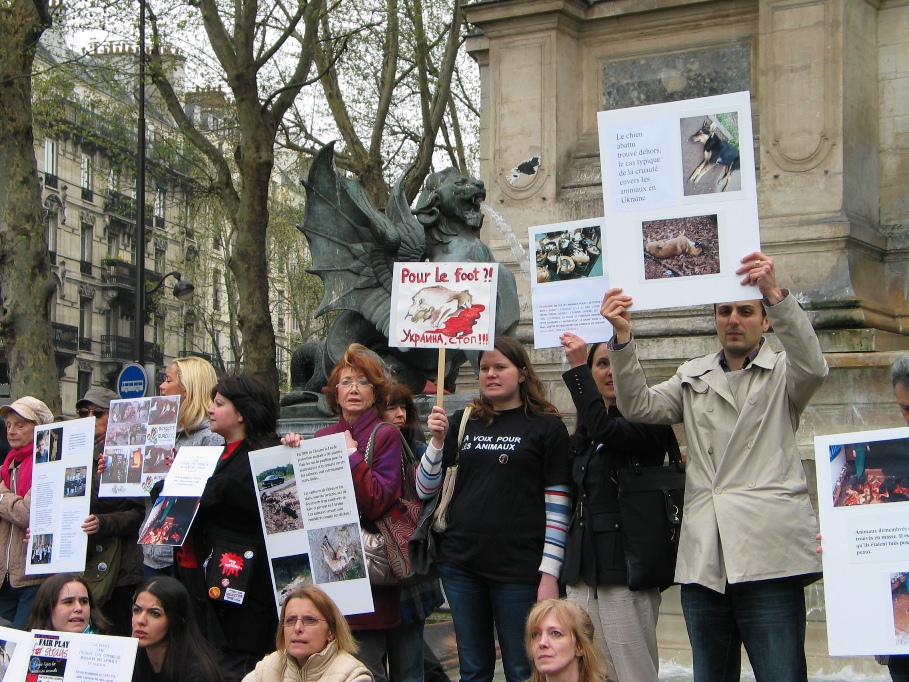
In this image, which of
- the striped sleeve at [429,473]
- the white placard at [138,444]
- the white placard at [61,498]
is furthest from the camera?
the white placard at [61,498]

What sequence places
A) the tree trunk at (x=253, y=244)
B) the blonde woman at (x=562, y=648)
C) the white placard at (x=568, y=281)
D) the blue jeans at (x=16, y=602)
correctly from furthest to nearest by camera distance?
the tree trunk at (x=253, y=244), the blue jeans at (x=16, y=602), the white placard at (x=568, y=281), the blonde woman at (x=562, y=648)

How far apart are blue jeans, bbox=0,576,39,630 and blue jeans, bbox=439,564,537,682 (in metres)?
2.73

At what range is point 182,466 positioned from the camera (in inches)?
227

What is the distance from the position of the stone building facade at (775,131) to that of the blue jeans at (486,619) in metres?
4.05

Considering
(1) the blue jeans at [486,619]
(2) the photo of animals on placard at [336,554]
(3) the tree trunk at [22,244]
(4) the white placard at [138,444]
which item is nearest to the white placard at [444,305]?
(2) the photo of animals on placard at [336,554]

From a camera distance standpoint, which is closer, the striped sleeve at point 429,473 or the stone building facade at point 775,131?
the striped sleeve at point 429,473

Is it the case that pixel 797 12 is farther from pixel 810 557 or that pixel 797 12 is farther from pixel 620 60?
pixel 810 557

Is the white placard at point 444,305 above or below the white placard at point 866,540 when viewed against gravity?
above

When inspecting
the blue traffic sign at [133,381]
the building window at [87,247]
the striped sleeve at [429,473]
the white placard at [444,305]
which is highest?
the building window at [87,247]

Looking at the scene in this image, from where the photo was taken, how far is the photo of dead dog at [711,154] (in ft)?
14.8

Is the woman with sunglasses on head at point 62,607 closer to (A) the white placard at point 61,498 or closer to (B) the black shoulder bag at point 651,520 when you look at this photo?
(A) the white placard at point 61,498

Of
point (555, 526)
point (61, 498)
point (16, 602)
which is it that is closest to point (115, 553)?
point (61, 498)

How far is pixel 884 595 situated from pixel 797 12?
6.62m

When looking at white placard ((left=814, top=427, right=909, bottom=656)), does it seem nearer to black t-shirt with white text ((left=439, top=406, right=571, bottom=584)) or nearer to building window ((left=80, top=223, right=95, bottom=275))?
black t-shirt with white text ((left=439, top=406, right=571, bottom=584))
